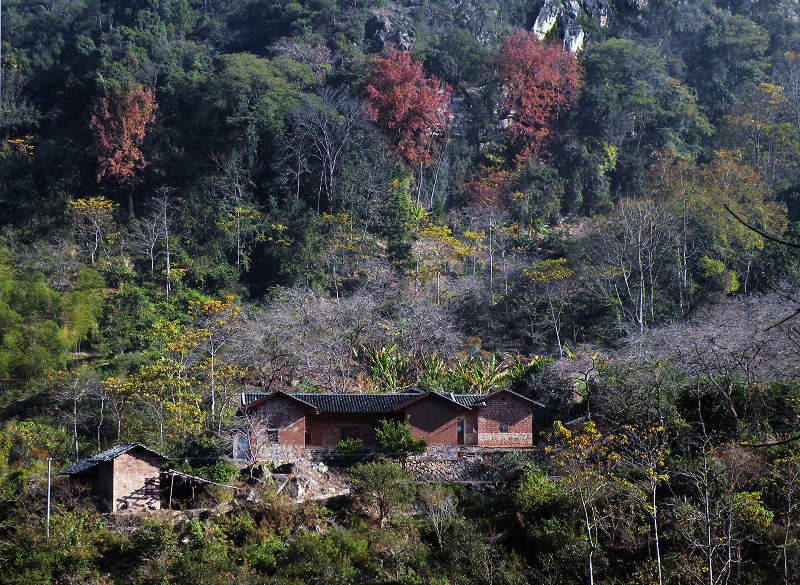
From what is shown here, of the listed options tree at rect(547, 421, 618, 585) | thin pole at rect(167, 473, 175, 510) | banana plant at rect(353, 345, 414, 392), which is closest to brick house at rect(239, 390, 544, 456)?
tree at rect(547, 421, 618, 585)

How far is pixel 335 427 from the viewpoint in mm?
28891

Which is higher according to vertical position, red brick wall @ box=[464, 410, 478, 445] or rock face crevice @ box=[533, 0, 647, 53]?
rock face crevice @ box=[533, 0, 647, 53]

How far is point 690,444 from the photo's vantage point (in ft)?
84.3

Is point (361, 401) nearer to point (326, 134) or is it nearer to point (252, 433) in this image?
point (252, 433)

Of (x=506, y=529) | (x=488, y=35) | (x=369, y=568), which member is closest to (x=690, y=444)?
(x=506, y=529)

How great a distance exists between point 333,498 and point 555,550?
21.6ft

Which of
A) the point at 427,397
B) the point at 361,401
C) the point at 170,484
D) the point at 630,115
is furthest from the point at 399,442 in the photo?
the point at 630,115

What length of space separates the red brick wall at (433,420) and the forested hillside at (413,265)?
259cm

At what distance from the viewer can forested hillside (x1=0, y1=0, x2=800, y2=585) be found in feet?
75.7

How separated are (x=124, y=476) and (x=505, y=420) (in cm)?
1218

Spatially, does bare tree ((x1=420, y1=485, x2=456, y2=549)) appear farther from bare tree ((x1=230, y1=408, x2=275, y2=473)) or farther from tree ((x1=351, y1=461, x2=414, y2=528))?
bare tree ((x1=230, y1=408, x2=275, y2=473))

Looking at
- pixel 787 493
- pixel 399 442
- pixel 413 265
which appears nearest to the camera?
pixel 787 493

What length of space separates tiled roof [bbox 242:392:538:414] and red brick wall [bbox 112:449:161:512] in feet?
12.9

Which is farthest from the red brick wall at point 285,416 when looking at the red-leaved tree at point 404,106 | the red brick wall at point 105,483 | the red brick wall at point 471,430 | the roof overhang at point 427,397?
the red-leaved tree at point 404,106
